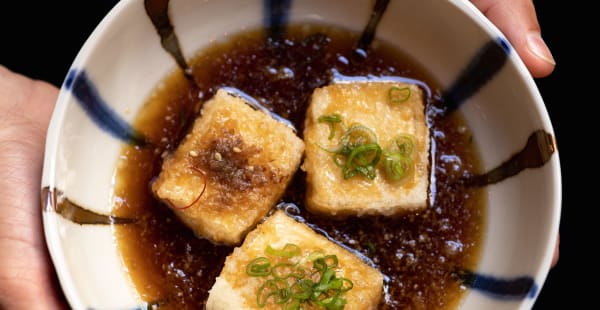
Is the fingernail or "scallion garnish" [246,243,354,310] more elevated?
the fingernail

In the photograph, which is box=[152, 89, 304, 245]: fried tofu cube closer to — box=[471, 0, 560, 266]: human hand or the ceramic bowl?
the ceramic bowl

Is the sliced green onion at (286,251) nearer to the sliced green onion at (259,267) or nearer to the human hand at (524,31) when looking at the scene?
the sliced green onion at (259,267)

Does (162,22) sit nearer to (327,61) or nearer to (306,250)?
(327,61)

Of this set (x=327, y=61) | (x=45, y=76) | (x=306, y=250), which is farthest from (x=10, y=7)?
(x=306, y=250)

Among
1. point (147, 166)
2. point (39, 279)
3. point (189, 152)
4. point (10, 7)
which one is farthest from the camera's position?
point (10, 7)

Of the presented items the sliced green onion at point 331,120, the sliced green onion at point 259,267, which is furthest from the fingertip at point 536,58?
the sliced green onion at point 259,267

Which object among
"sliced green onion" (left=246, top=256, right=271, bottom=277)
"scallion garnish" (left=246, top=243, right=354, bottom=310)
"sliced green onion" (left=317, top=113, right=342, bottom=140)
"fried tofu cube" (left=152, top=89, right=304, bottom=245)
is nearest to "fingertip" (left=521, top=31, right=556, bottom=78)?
"sliced green onion" (left=317, top=113, right=342, bottom=140)
